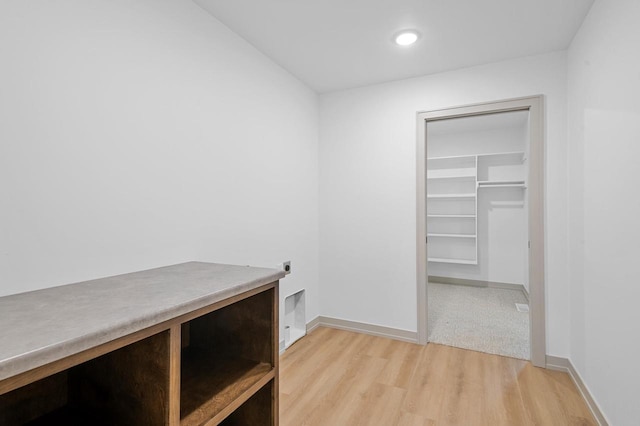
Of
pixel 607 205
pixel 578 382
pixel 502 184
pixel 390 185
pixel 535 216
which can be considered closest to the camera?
pixel 607 205

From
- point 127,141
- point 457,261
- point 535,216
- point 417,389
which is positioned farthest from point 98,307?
point 457,261

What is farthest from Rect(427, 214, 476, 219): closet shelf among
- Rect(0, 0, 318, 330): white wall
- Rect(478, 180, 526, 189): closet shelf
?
Rect(0, 0, 318, 330): white wall

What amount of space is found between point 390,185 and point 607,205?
1.54 meters

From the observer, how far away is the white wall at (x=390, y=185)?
2348 mm

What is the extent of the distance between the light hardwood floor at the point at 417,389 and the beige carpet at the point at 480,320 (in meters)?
0.18

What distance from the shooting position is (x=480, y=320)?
3.37 m

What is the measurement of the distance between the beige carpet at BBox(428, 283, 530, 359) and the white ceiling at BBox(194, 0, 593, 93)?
238 cm

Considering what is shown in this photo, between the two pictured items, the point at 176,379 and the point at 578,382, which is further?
the point at 578,382

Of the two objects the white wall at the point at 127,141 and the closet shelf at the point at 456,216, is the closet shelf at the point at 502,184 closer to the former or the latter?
the closet shelf at the point at 456,216

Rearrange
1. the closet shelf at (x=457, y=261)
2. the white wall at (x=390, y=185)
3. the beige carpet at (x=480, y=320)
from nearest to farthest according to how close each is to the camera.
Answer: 1. the white wall at (x=390, y=185)
2. the beige carpet at (x=480, y=320)
3. the closet shelf at (x=457, y=261)

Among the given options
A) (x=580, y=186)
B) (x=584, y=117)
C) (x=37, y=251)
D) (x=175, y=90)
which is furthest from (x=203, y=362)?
(x=584, y=117)

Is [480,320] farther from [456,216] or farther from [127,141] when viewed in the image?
[127,141]

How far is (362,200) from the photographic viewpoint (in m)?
3.04

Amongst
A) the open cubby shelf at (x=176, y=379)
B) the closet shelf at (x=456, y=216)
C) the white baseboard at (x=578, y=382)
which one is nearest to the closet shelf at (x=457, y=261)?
the closet shelf at (x=456, y=216)
